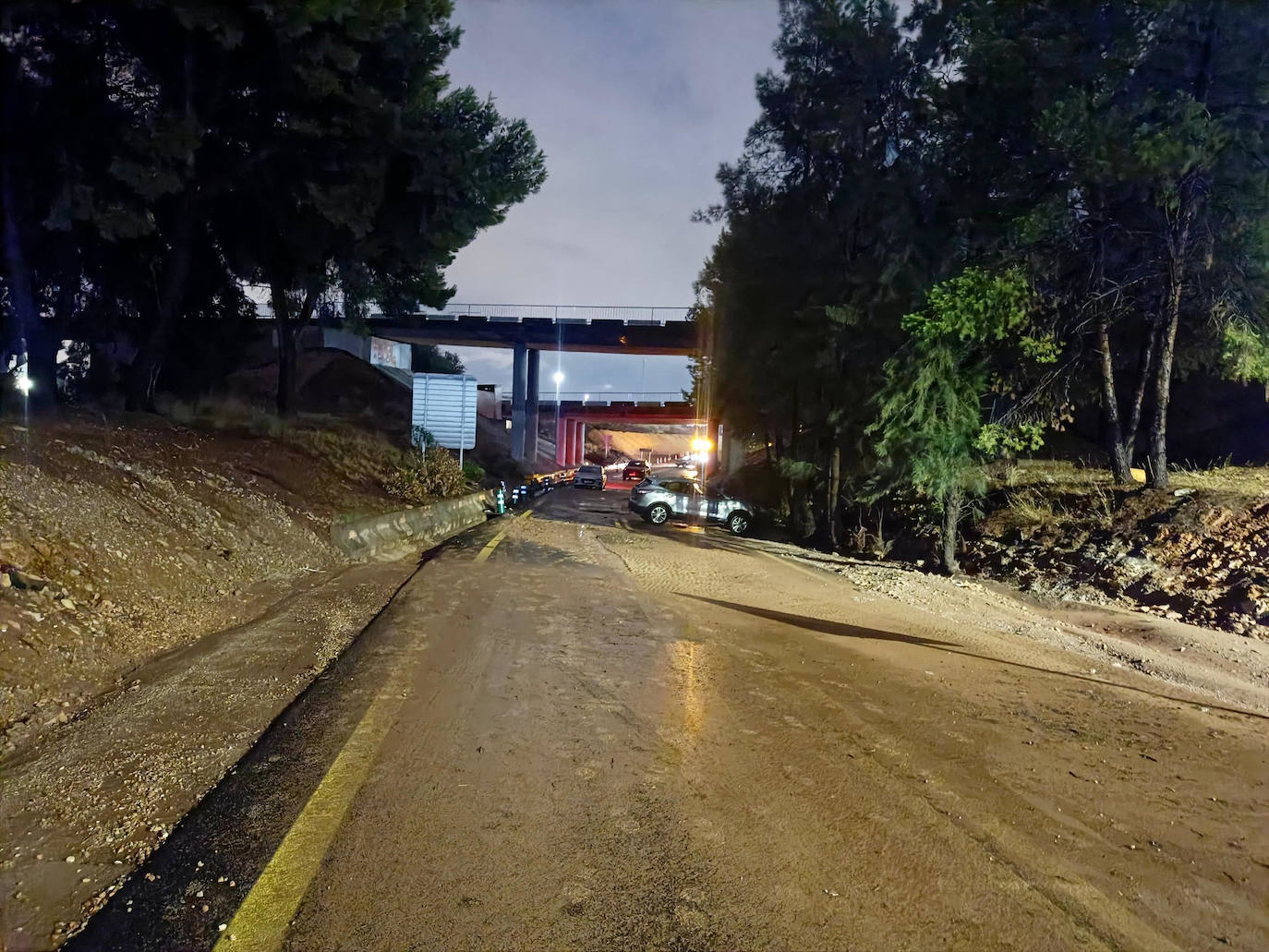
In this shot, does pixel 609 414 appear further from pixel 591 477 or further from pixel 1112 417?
pixel 1112 417

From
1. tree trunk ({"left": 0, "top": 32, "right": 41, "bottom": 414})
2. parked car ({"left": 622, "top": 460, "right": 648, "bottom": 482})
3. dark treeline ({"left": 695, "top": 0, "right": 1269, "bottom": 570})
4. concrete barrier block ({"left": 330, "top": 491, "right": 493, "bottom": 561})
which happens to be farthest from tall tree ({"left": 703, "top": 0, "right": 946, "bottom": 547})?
parked car ({"left": 622, "top": 460, "right": 648, "bottom": 482})

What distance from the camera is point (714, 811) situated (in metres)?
4.37

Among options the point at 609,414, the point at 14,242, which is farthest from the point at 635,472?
the point at 14,242

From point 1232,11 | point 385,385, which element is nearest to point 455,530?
point 1232,11

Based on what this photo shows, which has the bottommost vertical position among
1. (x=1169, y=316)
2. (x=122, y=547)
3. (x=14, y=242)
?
(x=122, y=547)

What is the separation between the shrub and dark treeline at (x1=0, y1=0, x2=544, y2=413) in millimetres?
4678

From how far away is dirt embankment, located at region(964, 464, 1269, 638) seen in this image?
11.0 m

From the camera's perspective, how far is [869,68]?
63.7 ft

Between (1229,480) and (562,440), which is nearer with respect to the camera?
(1229,480)

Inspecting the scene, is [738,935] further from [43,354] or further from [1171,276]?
[43,354]

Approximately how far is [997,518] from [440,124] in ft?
48.2

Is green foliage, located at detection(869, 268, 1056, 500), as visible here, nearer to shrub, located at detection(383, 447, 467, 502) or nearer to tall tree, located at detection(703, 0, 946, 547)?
tall tree, located at detection(703, 0, 946, 547)

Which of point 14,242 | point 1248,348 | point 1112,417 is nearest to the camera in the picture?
point 1248,348

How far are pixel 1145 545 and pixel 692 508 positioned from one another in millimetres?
14018
